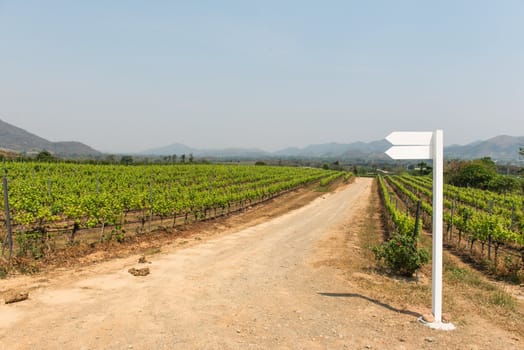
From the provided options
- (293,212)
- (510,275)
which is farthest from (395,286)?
(293,212)

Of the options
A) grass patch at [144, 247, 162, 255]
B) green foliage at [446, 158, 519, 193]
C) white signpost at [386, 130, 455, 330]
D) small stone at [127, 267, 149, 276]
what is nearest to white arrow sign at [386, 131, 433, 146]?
white signpost at [386, 130, 455, 330]

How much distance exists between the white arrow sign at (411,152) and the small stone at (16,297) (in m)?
7.18

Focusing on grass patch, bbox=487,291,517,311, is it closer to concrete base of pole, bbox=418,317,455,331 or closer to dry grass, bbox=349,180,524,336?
dry grass, bbox=349,180,524,336

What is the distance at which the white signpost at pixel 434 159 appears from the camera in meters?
5.50

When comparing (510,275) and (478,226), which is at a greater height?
(478,226)

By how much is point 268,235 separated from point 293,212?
26.9 feet

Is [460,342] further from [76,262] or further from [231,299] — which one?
[76,262]

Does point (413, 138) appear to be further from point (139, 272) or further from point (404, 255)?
point (139, 272)

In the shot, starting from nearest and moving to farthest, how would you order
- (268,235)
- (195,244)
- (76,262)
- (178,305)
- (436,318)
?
(436,318)
(178,305)
(76,262)
(195,244)
(268,235)

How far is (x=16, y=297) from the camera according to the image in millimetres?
6473

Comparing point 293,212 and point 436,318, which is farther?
point 293,212

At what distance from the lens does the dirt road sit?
195 inches

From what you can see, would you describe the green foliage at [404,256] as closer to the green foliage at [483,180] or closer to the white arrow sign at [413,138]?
the white arrow sign at [413,138]

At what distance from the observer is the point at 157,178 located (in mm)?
33938
